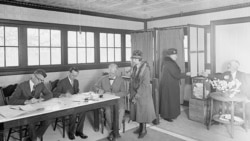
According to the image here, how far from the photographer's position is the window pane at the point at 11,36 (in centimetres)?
451

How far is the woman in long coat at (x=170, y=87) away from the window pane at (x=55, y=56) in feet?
8.58

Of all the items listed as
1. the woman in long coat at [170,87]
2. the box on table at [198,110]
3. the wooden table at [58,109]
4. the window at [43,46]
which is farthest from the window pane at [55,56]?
the box on table at [198,110]

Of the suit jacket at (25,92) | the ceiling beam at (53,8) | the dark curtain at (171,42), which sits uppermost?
the ceiling beam at (53,8)

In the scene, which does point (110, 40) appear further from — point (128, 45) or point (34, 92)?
point (34, 92)

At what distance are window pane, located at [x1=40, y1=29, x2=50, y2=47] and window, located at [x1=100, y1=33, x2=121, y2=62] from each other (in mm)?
1579

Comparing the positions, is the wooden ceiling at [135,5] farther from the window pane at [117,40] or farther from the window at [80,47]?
the window pane at [117,40]

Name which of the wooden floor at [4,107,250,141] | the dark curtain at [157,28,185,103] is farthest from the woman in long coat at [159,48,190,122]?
the dark curtain at [157,28,185,103]

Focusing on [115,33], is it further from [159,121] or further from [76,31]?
[159,121]

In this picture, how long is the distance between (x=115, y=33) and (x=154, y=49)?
133cm

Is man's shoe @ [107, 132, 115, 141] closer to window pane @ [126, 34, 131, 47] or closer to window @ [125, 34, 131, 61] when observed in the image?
window @ [125, 34, 131, 61]

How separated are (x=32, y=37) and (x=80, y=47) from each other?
4.16 ft

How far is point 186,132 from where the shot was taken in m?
4.05

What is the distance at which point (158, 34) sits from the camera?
5.91 m

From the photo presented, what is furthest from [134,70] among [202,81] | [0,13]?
[0,13]
